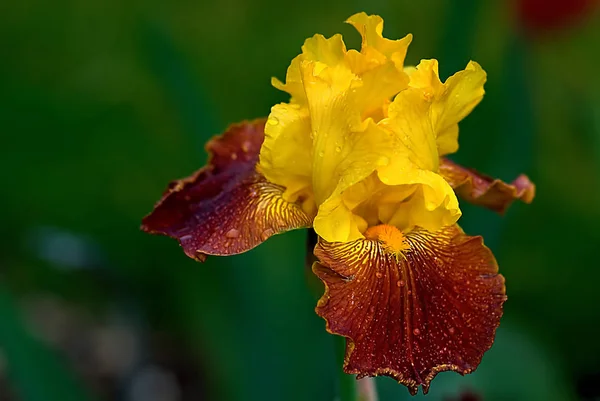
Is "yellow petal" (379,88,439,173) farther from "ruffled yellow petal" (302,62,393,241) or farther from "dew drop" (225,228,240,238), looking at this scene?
"dew drop" (225,228,240,238)

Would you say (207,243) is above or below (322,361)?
above

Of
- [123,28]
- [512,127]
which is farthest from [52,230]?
[512,127]

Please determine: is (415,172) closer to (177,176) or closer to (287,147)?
(287,147)

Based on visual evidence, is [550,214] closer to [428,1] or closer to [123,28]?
[428,1]

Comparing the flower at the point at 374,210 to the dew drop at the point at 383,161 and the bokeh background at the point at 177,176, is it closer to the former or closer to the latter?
the dew drop at the point at 383,161

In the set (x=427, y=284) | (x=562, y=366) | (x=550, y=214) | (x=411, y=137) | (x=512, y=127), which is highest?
(x=411, y=137)

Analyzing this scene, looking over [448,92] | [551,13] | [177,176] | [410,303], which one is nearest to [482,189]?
[448,92]

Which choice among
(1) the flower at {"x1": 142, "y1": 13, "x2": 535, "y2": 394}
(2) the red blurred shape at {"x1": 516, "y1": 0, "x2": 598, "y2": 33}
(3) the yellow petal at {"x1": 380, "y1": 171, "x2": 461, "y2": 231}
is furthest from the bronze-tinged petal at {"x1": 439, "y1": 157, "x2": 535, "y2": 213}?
(2) the red blurred shape at {"x1": 516, "y1": 0, "x2": 598, "y2": 33}
